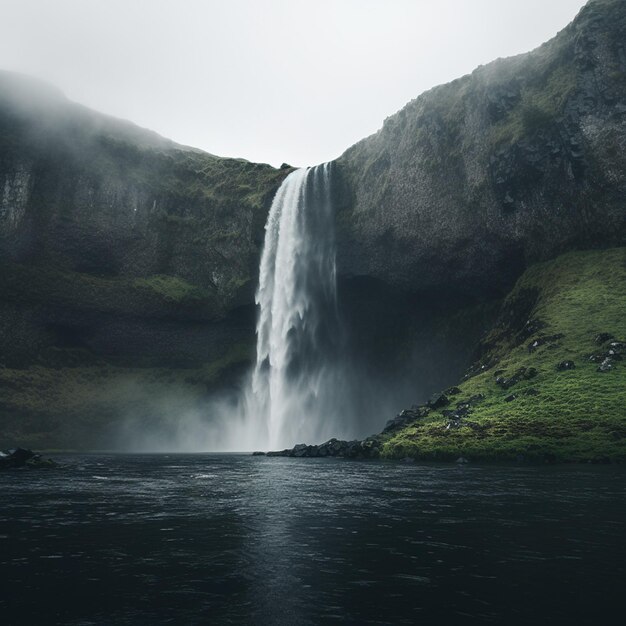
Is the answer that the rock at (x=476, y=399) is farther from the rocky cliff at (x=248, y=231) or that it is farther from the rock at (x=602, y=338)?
the rocky cliff at (x=248, y=231)

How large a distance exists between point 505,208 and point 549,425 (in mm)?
41321

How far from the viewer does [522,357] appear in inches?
2104

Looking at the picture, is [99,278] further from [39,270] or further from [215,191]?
[215,191]

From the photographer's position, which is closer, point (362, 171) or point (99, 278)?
point (362, 171)

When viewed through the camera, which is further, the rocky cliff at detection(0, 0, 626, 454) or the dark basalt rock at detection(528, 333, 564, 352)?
the rocky cliff at detection(0, 0, 626, 454)

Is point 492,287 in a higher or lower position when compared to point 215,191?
lower

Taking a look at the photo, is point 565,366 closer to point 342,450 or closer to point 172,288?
point 342,450

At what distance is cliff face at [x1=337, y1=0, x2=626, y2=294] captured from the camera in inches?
2584

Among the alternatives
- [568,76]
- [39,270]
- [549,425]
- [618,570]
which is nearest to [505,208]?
[568,76]

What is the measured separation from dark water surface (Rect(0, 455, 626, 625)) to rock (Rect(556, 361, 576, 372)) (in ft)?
92.0

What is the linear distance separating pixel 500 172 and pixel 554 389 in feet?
125

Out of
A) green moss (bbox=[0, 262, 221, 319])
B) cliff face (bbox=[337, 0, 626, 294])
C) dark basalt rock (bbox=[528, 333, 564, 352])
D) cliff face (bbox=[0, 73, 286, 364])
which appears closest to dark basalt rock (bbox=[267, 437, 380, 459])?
dark basalt rock (bbox=[528, 333, 564, 352])

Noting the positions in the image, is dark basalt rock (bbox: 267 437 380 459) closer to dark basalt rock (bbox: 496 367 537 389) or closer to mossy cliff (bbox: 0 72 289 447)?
dark basalt rock (bbox: 496 367 537 389)

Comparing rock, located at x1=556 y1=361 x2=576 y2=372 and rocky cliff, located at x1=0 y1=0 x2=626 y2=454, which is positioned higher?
rocky cliff, located at x1=0 y1=0 x2=626 y2=454
